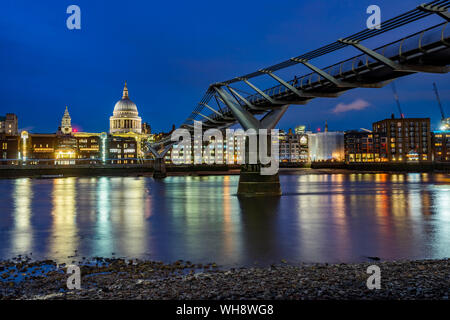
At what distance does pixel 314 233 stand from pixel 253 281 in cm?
1278

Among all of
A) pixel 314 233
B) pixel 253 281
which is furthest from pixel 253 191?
pixel 253 281

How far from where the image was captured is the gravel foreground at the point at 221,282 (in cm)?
998

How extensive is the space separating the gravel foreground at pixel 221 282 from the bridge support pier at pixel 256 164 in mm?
27109

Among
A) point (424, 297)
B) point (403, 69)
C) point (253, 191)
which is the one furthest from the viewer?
point (253, 191)

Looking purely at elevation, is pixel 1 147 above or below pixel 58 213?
above

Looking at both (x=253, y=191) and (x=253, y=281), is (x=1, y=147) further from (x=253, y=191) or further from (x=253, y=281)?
(x=253, y=281)

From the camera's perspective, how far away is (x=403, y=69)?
74.4ft

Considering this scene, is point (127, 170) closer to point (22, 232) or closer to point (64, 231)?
point (22, 232)

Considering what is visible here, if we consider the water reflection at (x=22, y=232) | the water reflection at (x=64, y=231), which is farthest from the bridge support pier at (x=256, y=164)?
the water reflection at (x=22, y=232)

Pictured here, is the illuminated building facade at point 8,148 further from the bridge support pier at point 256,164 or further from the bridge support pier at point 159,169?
the bridge support pier at point 256,164

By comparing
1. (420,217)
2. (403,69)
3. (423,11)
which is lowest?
(420,217)

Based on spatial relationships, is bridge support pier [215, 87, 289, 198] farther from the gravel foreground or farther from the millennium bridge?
the gravel foreground

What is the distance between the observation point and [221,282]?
11500mm

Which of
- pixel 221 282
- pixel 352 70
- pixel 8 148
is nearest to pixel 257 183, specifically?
pixel 352 70
